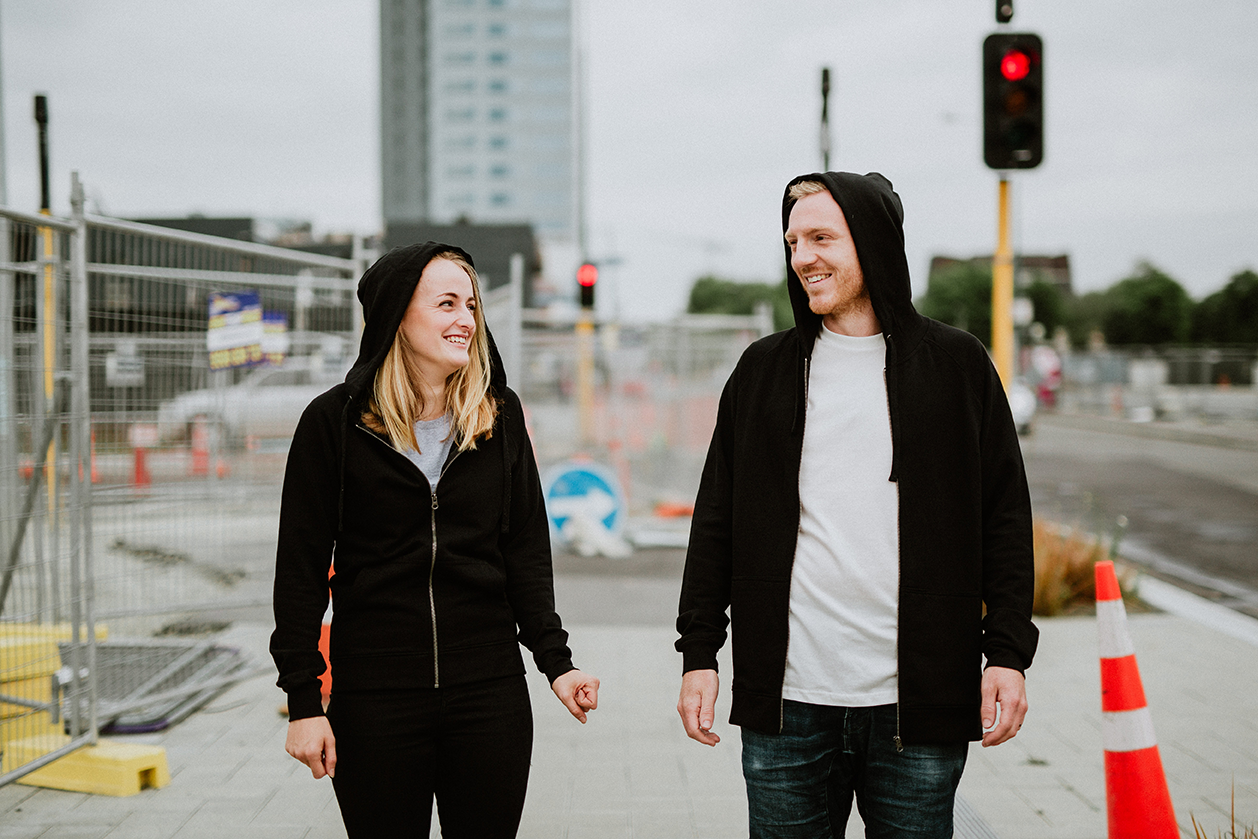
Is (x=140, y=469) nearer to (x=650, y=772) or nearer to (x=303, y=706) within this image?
Result: (x=650, y=772)

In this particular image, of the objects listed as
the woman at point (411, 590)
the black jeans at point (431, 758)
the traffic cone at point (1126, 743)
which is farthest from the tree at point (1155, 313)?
the black jeans at point (431, 758)

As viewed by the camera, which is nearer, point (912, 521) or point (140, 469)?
point (912, 521)

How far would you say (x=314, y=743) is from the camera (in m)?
2.19

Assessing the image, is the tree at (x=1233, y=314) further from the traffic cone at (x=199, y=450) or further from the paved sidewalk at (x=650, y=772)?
the traffic cone at (x=199, y=450)

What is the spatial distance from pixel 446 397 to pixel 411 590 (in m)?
0.45

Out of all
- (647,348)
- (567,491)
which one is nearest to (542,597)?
(567,491)

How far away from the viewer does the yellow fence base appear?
14.0 ft

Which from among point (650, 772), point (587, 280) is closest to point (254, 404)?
point (650, 772)

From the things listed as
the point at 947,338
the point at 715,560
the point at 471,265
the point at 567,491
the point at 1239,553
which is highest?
the point at 471,265

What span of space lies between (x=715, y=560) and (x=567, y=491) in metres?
7.17

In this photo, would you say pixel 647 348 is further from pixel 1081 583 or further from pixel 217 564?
pixel 217 564

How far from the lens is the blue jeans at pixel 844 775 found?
220 cm

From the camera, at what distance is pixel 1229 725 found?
5176mm

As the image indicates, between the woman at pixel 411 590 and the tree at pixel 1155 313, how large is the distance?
240 feet
